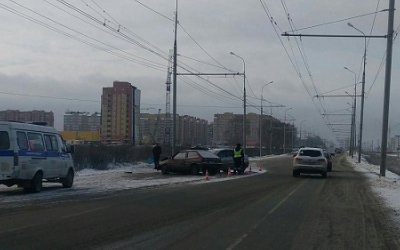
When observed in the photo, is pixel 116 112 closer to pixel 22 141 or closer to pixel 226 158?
pixel 226 158

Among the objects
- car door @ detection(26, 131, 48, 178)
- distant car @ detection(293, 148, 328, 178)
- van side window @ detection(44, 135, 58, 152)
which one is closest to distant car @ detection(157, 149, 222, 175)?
distant car @ detection(293, 148, 328, 178)

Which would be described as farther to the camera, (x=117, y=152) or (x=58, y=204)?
(x=117, y=152)

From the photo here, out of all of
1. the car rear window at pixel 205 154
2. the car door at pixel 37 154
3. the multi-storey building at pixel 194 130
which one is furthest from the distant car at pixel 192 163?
the multi-storey building at pixel 194 130

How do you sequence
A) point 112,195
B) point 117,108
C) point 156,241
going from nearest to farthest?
point 156,241 < point 112,195 < point 117,108

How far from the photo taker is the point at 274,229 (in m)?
12.2

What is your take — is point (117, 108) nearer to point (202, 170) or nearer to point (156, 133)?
point (156, 133)

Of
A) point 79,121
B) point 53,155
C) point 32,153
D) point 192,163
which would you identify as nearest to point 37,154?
point 32,153

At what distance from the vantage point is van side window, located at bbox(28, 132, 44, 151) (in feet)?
66.1

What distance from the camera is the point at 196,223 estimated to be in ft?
42.1

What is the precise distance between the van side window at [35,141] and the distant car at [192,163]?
14903mm

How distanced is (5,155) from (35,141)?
190 cm

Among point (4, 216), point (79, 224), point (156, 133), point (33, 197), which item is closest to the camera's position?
point (79, 224)

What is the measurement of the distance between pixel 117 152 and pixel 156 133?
3128 inches

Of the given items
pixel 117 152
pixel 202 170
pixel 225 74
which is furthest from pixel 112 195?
pixel 225 74
